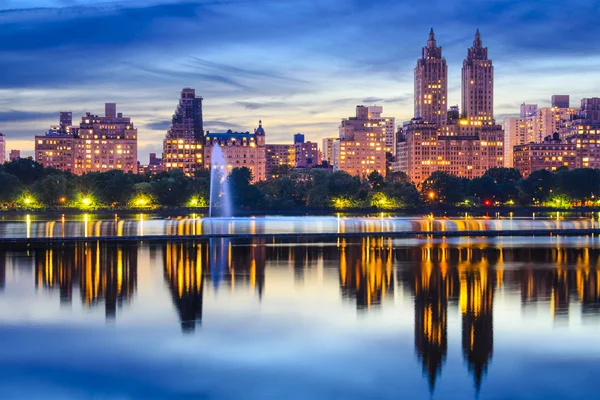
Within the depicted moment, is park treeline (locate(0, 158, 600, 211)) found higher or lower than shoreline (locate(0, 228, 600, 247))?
higher

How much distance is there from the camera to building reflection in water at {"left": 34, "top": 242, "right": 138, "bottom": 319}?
41688 mm

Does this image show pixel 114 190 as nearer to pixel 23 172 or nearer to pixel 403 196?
pixel 23 172

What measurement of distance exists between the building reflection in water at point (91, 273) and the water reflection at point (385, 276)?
0.06m

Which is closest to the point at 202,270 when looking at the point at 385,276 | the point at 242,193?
the point at 385,276

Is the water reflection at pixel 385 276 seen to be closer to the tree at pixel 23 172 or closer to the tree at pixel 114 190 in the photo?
the tree at pixel 114 190

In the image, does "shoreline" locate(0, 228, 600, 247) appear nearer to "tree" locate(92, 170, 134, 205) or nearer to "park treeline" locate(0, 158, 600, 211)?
"park treeline" locate(0, 158, 600, 211)

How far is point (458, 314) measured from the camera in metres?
36.5

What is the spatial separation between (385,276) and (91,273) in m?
16.9

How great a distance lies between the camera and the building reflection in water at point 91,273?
41688 mm

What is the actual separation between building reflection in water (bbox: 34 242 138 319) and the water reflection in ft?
0.21

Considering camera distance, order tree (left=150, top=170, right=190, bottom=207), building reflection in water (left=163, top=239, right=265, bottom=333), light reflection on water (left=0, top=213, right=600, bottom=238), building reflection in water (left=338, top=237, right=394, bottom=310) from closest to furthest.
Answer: building reflection in water (left=163, top=239, right=265, bottom=333), building reflection in water (left=338, top=237, right=394, bottom=310), light reflection on water (left=0, top=213, right=600, bottom=238), tree (left=150, top=170, right=190, bottom=207)

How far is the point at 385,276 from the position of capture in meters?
49.3

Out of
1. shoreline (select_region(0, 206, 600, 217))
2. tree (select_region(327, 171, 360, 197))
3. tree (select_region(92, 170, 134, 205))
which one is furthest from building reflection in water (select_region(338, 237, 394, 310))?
tree (select_region(327, 171, 360, 197))

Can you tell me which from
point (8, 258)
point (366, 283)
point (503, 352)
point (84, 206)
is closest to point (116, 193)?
point (84, 206)
